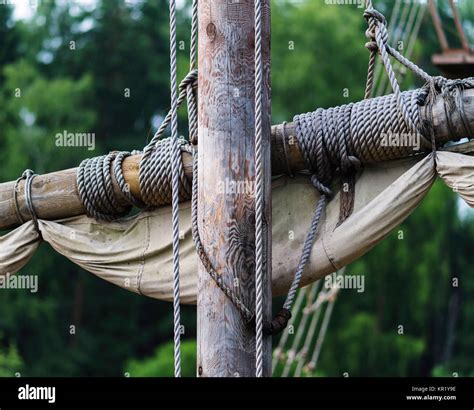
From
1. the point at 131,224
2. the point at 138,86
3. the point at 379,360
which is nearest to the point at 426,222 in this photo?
the point at 379,360

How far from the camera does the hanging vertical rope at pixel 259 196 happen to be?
435 cm

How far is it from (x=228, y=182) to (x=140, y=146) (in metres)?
22.7

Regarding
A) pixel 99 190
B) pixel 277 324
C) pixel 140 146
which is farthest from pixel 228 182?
pixel 140 146

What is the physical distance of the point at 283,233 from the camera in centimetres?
500

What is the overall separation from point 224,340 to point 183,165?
775 millimetres

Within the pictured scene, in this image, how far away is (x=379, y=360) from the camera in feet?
78.0

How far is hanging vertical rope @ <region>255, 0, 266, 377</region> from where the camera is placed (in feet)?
14.3

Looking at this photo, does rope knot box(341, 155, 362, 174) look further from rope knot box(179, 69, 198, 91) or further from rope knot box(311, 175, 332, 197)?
rope knot box(179, 69, 198, 91)

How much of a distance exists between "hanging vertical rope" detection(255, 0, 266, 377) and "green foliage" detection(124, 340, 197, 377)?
42.6 ft

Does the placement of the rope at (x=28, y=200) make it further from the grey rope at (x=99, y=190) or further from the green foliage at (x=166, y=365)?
the green foliage at (x=166, y=365)

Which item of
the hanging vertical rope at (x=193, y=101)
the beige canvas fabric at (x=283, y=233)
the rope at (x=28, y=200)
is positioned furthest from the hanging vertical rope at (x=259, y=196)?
the rope at (x=28, y=200)

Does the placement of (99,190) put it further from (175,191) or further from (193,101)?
(175,191)

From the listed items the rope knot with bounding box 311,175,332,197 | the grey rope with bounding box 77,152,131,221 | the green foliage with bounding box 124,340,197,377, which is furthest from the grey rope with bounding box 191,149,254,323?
the green foliage with bounding box 124,340,197,377

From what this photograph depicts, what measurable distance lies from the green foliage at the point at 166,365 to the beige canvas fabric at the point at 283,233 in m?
12.0
